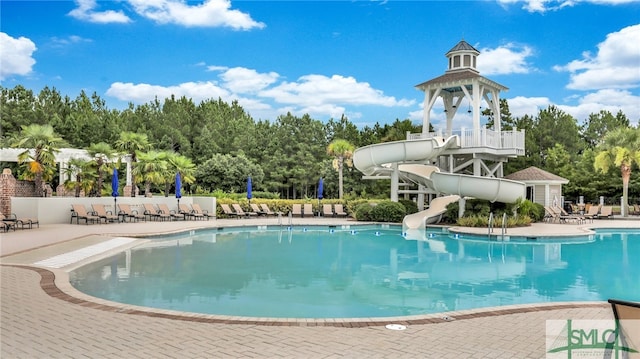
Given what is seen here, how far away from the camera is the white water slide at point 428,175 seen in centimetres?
2034

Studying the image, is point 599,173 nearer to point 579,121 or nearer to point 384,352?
point 579,121

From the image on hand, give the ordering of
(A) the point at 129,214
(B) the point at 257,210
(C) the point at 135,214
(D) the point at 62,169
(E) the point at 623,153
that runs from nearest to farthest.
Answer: (A) the point at 129,214 < (C) the point at 135,214 < (B) the point at 257,210 < (D) the point at 62,169 < (E) the point at 623,153

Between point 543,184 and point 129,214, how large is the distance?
19692mm

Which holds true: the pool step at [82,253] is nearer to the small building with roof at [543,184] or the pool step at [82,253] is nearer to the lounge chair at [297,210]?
the lounge chair at [297,210]

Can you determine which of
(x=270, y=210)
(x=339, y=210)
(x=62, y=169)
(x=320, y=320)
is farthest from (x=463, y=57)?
(x=320, y=320)

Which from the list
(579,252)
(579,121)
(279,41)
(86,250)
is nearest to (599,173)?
(579,121)

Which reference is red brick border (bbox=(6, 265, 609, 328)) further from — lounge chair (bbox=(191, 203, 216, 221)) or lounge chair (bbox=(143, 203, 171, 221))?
lounge chair (bbox=(191, 203, 216, 221))

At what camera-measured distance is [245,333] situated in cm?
525

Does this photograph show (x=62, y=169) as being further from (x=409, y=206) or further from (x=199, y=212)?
(x=409, y=206)

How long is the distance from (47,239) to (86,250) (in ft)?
8.48

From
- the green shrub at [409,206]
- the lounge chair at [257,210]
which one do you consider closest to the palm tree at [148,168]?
the lounge chair at [257,210]

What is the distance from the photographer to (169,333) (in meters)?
5.21

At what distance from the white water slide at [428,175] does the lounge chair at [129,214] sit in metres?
9.62

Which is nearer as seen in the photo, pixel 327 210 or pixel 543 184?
pixel 327 210
